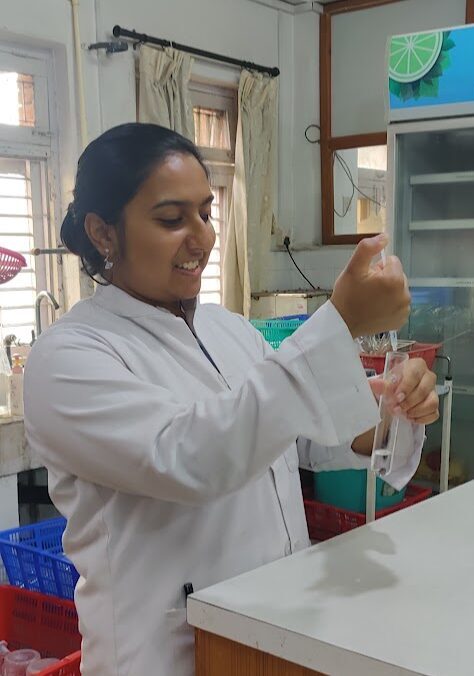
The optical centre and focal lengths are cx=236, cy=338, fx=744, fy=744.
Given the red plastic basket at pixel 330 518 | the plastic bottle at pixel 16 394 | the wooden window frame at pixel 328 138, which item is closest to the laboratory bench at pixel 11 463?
the plastic bottle at pixel 16 394

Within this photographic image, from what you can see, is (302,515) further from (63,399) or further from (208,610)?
(63,399)

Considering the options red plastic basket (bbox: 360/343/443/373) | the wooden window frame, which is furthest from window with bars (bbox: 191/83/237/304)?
red plastic basket (bbox: 360/343/443/373)

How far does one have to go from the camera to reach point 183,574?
1067mm

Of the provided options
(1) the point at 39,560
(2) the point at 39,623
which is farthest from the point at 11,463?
(2) the point at 39,623

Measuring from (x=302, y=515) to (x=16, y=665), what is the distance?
3.66ft

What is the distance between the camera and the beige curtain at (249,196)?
3979 millimetres

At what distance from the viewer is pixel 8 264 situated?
104 inches

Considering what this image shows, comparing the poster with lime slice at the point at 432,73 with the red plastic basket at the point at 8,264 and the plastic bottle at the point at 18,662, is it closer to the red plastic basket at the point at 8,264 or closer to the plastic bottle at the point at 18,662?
the red plastic basket at the point at 8,264

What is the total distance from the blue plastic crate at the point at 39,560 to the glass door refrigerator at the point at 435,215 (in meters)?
2.02

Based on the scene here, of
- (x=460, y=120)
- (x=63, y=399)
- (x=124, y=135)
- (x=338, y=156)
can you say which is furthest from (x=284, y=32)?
(x=63, y=399)

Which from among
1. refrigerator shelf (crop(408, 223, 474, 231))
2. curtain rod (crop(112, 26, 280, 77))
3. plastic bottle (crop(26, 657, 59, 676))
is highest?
curtain rod (crop(112, 26, 280, 77))

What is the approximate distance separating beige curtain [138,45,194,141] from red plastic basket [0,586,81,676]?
7.14ft

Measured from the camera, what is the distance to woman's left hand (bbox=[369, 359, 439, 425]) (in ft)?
3.67

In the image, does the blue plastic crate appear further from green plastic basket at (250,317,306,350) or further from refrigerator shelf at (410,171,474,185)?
refrigerator shelf at (410,171,474,185)
